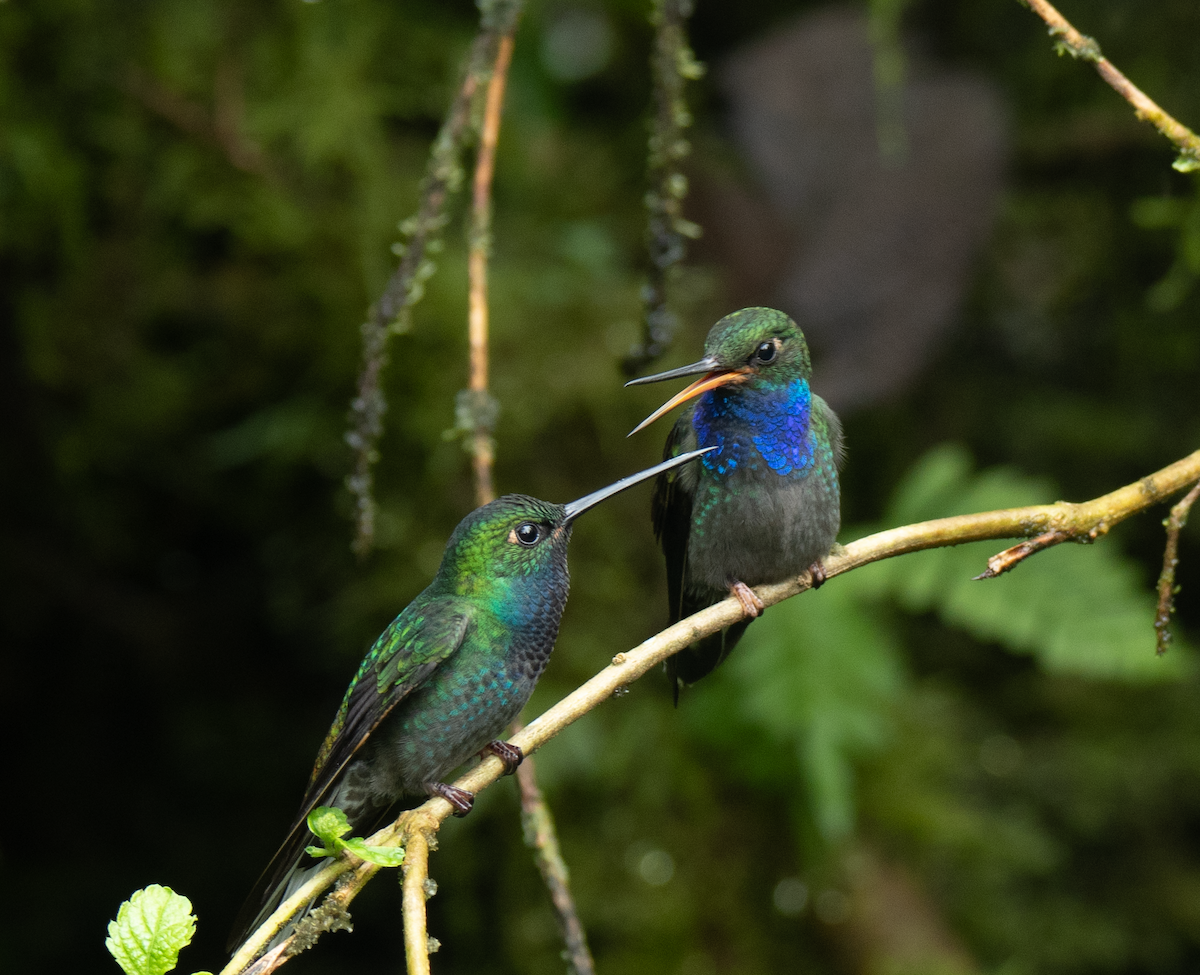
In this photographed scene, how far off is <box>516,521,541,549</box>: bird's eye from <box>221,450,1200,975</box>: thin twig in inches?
9.7

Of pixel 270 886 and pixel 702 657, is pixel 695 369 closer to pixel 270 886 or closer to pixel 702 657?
pixel 702 657

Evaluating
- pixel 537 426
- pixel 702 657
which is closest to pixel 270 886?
pixel 702 657

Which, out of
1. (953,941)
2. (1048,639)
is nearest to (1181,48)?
(1048,639)

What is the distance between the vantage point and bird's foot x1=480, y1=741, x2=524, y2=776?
1481 millimetres

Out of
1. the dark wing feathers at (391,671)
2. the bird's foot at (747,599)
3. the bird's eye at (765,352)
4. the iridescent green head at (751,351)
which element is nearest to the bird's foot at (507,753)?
the dark wing feathers at (391,671)

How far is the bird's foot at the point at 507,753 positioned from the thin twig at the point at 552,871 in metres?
0.05

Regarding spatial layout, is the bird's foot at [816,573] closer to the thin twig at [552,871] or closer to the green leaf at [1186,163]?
the thin twig at [552,871]

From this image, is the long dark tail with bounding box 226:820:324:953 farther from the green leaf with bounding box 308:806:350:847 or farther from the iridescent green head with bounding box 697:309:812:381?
the iridescent green head with bounding box 697:309:812:381

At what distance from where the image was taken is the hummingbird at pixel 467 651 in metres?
1.61

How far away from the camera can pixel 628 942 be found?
143 inches

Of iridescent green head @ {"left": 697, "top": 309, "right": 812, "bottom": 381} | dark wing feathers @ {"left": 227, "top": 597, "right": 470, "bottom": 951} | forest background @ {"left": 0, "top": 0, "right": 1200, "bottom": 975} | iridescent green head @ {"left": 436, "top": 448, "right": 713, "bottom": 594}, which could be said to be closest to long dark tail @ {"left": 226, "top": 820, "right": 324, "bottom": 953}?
dark wing feathers @ {"left": 227, "top": 597, "right": 470, "bottom": 951}

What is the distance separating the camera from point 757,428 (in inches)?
70.6

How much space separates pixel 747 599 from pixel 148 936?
940mm

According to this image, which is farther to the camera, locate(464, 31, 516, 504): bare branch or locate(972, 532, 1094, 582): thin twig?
locate(464, 31, 516, 504): bare branch
